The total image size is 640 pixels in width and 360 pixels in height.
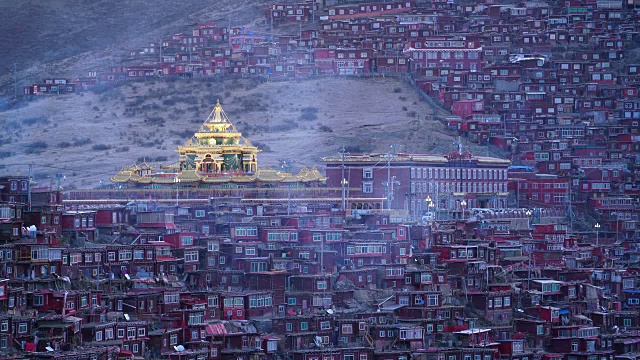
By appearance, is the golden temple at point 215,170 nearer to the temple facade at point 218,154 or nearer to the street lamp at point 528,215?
the temple facade at point 218,154

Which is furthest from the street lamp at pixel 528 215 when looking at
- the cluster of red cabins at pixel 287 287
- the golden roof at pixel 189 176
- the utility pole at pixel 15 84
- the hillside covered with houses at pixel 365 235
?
the utility pole at pixel 15 84

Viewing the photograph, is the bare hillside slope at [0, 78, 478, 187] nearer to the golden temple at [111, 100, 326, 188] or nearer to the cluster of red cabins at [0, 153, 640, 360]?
the golden temple at [111, 100, 326, 188]

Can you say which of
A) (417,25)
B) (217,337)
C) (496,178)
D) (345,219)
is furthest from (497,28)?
(217,337)

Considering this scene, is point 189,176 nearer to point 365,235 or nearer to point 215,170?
point 215,170

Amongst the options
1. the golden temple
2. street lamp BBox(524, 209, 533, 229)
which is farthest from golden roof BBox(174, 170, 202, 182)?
street lamp BBox(524, 209, 533, 229)

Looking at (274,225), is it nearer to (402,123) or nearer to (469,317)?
(469,317)

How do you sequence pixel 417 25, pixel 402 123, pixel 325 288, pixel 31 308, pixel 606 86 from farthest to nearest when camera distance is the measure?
1. pixel 417 25
2. pixel 606 86
3. pixel 402 123
4. pixel 325 288
5. pixel 31 308
